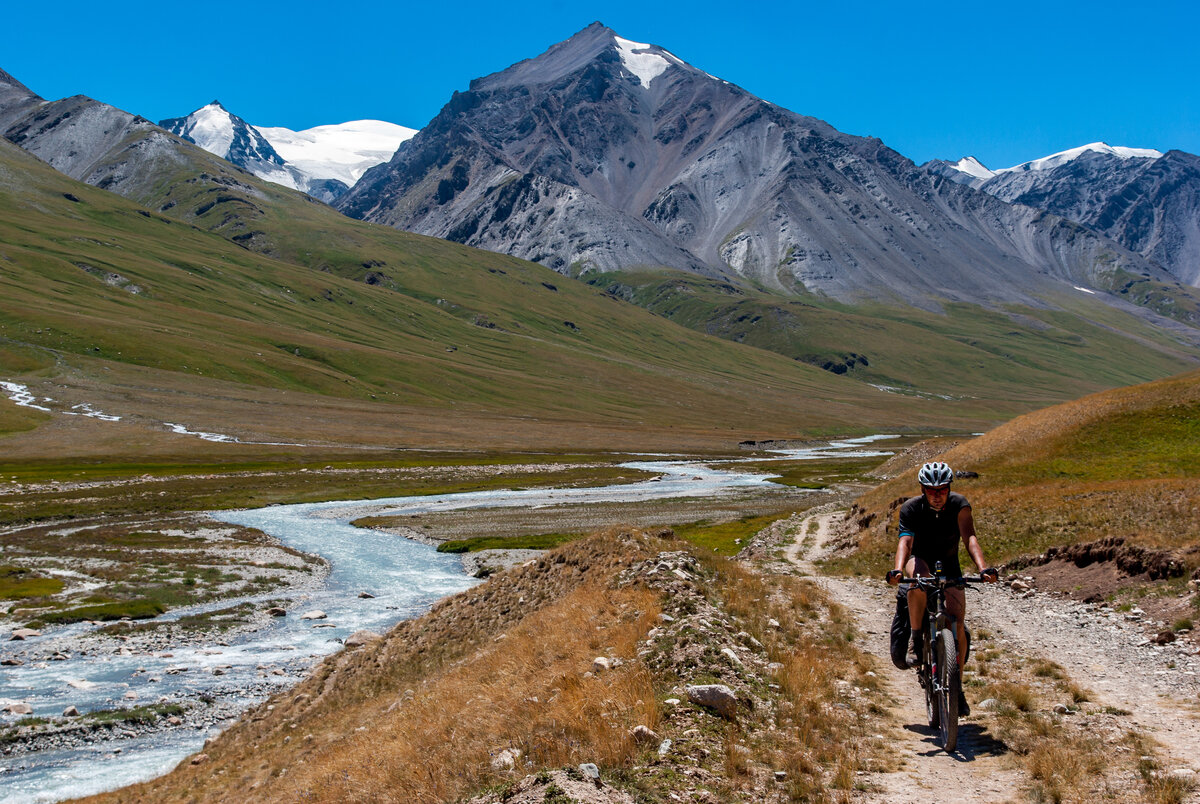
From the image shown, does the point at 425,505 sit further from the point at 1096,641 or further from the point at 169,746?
the point at 1096,641

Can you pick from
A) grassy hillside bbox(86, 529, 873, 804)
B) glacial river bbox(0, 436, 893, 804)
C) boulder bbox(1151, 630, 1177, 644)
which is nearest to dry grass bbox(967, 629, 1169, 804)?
grassy hillside bbox(86, 529, 873, 804)

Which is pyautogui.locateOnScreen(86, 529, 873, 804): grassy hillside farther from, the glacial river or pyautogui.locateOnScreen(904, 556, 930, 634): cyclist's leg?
the glacial river

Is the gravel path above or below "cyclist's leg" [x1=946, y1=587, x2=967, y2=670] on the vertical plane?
below

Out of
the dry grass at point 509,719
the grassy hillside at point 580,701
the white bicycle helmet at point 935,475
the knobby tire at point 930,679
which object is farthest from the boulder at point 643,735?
the white bicycle helmet at point 935,475

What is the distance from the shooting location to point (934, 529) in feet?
46.8

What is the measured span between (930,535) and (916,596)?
1107mm

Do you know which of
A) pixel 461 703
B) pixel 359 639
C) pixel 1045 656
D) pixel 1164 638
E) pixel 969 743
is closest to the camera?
pixel 969 743

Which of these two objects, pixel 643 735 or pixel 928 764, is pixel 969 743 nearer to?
pixel 928 764

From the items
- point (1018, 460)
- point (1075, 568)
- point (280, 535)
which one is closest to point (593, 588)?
point (1075, 568)

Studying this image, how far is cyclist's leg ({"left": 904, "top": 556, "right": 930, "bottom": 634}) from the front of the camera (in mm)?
13961

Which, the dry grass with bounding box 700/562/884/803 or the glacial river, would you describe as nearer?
the dry grass with bounding box 700/562/884/803

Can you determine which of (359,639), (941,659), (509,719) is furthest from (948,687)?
(359,639)

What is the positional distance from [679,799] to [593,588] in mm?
12927

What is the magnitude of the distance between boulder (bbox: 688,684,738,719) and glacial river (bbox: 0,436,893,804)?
66.5 feet
